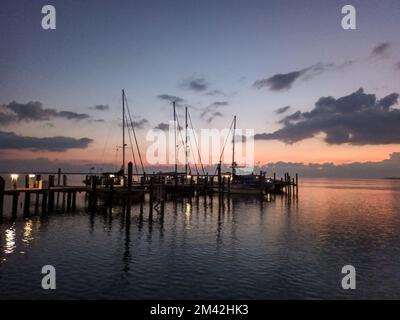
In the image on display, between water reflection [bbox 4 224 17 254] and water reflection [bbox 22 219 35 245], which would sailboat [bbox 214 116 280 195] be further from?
water reflection [bbox 4 224 17 254]

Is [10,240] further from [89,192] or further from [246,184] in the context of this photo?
[246,184]

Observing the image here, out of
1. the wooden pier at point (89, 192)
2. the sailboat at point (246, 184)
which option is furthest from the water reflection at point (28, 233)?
the sailboat at point (246, 184)

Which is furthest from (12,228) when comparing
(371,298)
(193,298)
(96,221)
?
(371,298)

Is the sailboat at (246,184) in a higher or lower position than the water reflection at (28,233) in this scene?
higher

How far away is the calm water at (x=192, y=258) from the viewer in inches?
591

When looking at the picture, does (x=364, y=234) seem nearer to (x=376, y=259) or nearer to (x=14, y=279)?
(x=376, y=259)

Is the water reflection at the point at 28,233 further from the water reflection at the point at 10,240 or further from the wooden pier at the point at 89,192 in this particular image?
the wooden pier at the point at 89,192

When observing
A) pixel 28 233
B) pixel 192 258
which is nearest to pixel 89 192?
pixel 28 233

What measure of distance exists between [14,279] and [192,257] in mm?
9476

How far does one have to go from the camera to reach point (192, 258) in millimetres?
20359

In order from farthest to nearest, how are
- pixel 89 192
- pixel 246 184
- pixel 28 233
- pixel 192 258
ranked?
pixel 246 184 < pixel 89 192 < pixel 28 233 < pixel 192 258

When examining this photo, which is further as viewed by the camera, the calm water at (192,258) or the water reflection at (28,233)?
the water reflection at (28,233)

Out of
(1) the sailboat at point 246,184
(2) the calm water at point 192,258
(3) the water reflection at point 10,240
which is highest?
(1) the sailboat at point 246,184

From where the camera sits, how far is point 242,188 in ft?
222
